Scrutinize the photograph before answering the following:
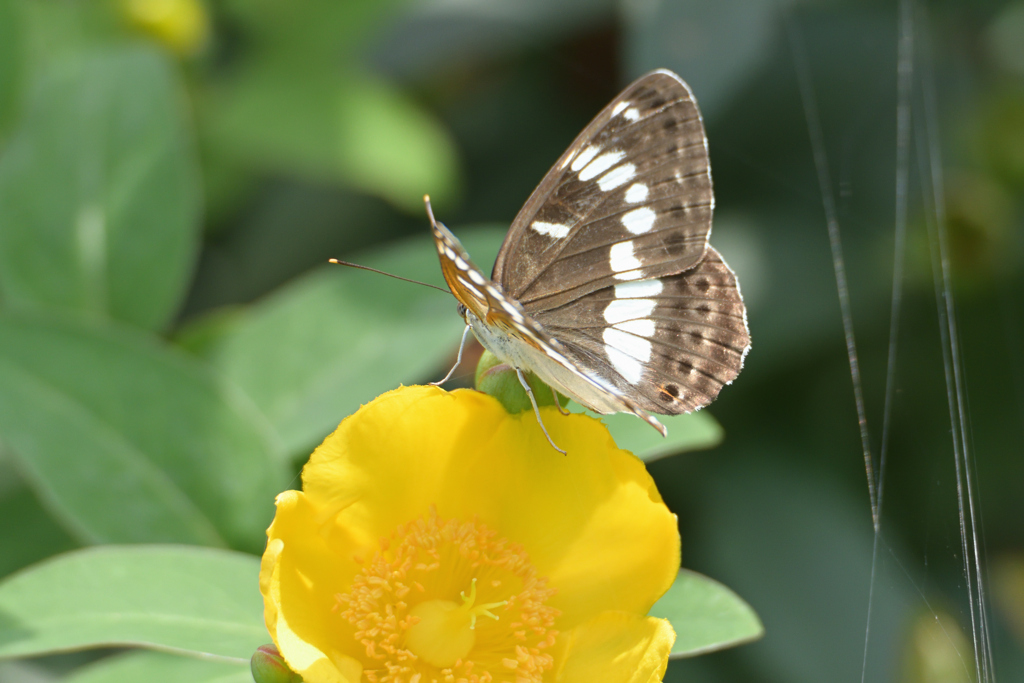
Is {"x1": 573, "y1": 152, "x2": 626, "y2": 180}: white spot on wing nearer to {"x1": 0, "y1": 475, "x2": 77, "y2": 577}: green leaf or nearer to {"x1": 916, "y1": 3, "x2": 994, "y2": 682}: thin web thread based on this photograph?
{"x1": 916, "y1": 3, "x2": 994, "y2": 682}: thin web thread

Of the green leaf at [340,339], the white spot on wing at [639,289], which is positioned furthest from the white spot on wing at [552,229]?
the green leaf at [340,339]

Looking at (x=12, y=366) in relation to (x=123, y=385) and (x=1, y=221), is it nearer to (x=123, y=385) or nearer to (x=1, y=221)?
(x=123, y=385)

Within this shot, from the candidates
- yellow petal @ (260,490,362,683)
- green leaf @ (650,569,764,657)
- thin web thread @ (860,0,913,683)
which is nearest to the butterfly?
green leaf @ (650,569,764,657)

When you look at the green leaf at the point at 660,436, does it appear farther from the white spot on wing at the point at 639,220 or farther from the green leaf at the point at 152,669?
A: the green leaf at the point at 152,669

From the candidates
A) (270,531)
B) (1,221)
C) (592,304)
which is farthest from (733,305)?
(1,221)

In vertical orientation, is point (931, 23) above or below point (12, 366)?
above

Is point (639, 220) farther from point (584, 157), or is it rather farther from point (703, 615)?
point (703, 615)
